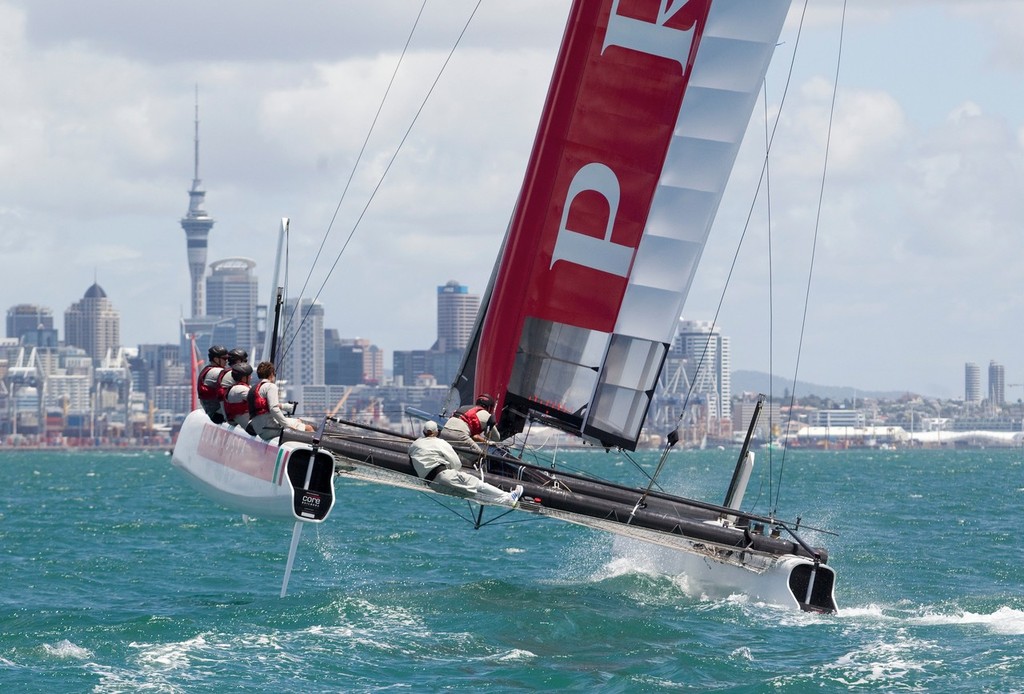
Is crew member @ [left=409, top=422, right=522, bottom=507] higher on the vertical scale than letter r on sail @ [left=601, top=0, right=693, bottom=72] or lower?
lower

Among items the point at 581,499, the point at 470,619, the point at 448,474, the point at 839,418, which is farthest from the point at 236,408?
the point at 839,418

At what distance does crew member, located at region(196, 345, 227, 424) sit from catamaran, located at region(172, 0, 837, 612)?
13 centimetres

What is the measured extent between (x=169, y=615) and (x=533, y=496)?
107 inches

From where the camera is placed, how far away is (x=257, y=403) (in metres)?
10.7

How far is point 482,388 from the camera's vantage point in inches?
479

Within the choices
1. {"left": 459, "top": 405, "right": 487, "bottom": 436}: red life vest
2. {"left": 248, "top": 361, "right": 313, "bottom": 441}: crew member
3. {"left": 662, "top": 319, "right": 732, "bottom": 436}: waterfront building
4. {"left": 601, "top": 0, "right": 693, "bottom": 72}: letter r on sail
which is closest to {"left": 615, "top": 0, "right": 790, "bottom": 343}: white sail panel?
{"left": 601, "top": 0, "right": 693, "bottom": 72}: letter r on sail

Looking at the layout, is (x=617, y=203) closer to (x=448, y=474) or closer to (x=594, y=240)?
(x=594, y=240)

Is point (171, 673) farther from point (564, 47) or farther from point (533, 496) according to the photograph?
point (564, 47)

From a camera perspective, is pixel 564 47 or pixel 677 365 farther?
pixel 677 365

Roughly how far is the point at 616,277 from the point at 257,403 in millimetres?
2924

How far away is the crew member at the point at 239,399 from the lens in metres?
10.9

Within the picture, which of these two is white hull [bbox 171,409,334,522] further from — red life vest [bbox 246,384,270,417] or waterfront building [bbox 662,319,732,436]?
waterfront building [bbox 662,319,732,436]

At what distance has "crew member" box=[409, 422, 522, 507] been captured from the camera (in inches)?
417

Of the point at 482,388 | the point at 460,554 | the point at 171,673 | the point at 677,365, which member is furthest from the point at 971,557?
the point at 677,365
